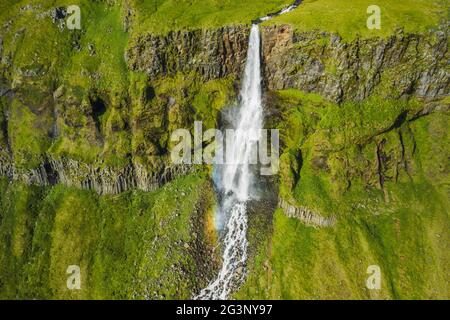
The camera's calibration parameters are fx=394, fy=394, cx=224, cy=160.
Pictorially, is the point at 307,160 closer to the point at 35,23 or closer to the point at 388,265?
the point at 388,265

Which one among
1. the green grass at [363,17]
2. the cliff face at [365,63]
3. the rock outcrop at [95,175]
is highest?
the green grass at [363,17]

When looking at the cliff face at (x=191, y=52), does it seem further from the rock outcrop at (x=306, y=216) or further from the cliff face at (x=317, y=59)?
the rock outcrop at (x=306, y=216)

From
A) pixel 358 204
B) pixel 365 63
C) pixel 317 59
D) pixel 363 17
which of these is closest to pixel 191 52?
pixel 317 59

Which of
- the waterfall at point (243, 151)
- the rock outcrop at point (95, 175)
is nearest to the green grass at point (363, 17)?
the waterfall at point (243, 151)

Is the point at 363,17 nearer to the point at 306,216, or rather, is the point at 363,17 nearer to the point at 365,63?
the point at 365,63

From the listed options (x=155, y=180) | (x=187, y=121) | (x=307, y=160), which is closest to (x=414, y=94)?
(x=307, y=160)

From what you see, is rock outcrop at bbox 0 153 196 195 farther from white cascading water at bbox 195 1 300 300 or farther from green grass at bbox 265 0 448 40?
green grass at bbox 265 0 448 40
